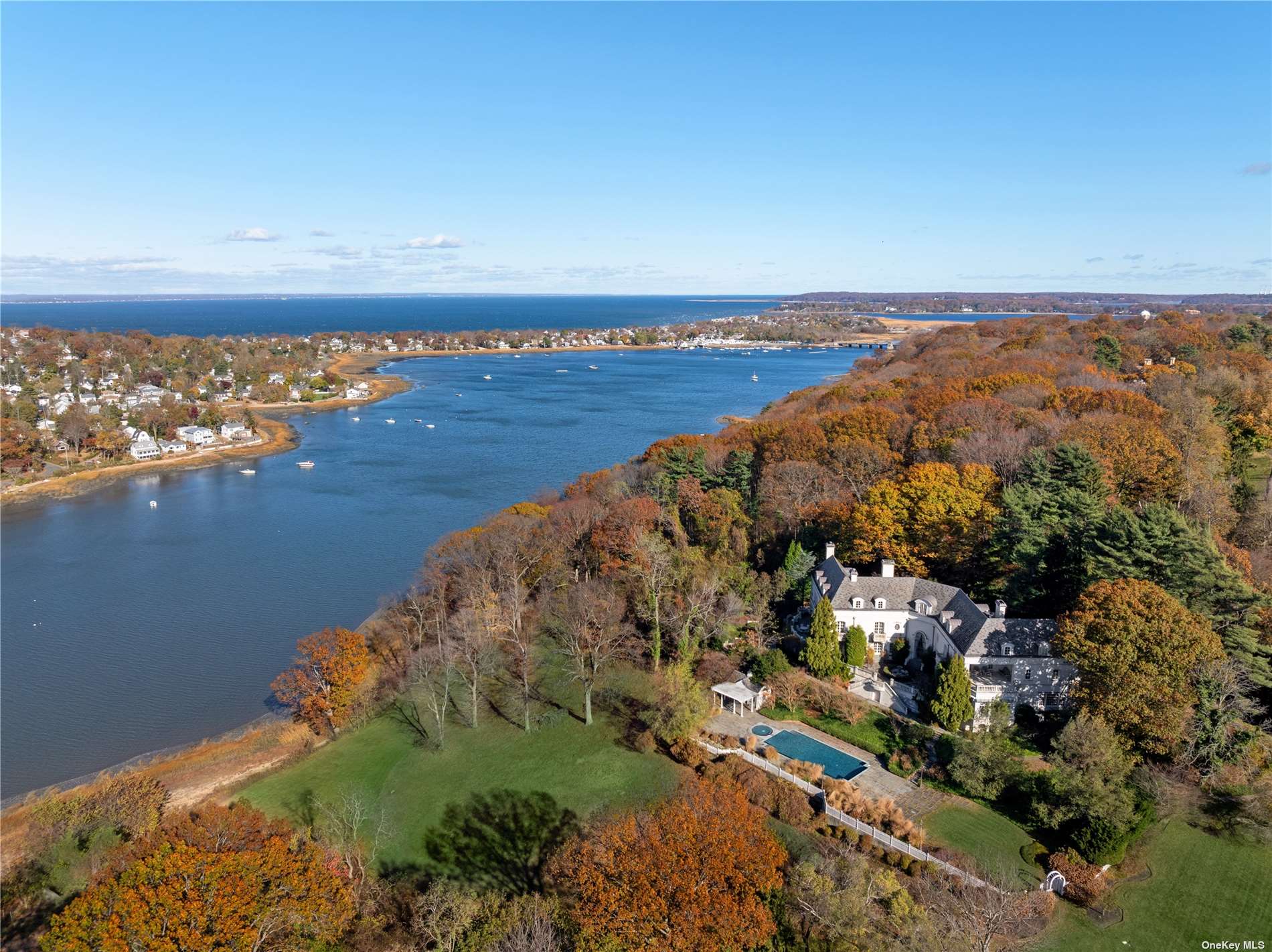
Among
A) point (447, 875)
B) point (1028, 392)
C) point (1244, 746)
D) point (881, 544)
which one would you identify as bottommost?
point (447, 875)

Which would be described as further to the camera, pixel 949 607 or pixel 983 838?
pixel 949 607

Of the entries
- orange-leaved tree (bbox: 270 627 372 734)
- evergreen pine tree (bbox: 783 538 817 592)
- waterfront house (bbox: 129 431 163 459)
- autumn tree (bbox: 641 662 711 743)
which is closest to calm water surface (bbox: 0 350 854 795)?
orange-leaved tree (bbox: 270 627 372 734)

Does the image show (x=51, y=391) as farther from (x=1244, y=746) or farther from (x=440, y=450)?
(x=1244, y=746)

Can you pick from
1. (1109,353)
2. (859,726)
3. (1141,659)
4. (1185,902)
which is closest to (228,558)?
(859,726)

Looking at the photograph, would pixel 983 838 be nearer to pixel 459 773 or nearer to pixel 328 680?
pixel 459 773

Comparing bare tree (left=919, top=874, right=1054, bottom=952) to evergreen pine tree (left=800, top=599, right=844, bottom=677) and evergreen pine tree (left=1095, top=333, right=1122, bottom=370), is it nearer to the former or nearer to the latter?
evergreen pine tree (left=800, top=599, right=844, bottom=677)

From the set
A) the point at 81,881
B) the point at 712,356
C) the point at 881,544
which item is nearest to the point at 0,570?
the point at 81,881
